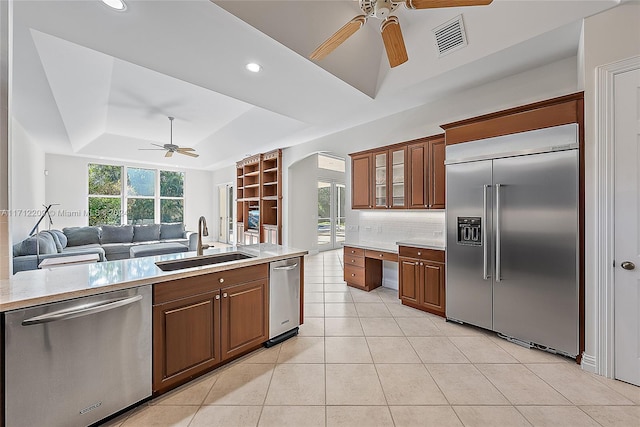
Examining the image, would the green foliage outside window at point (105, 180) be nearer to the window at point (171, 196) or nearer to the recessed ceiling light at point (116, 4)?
the window at point (171, 196)

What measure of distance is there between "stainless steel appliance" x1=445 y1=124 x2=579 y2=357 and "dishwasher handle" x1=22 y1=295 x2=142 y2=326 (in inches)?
122

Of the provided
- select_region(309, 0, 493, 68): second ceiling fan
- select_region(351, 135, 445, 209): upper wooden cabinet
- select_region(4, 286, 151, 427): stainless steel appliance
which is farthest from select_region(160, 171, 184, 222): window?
select_region(309, 0, 493, 68): second ceiling fan

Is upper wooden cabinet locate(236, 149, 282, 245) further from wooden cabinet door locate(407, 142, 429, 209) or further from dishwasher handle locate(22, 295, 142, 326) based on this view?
dishwasher handle locate(22, 295, 142, 326)

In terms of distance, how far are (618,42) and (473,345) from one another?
2828 millimetres

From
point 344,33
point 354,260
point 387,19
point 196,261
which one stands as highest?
point 387,19

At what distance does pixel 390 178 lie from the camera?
4094mm

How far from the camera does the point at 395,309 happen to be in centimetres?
355

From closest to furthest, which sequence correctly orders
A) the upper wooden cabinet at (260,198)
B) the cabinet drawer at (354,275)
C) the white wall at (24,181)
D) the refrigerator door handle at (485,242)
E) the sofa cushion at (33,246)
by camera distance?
the refrigerator door handle at (485,242) < the sofa cushion at (33,246) < the cabinet drawer at (354,275) < the white wall at (24,181) < the upper wooden cabinet at (260,198)

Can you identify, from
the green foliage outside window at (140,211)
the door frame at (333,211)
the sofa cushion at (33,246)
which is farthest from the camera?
the green foliage outside window at (140,211)

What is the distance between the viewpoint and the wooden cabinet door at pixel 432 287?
3.23 meters

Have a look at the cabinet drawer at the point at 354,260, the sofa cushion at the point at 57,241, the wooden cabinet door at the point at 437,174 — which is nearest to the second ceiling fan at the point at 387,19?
the wooden cabinet door at the point at 437,174

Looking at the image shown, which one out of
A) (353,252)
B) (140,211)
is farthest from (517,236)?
(140,211)

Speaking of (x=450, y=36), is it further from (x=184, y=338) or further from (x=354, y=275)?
(x=184, y=338)

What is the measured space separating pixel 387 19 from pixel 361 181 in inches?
106
